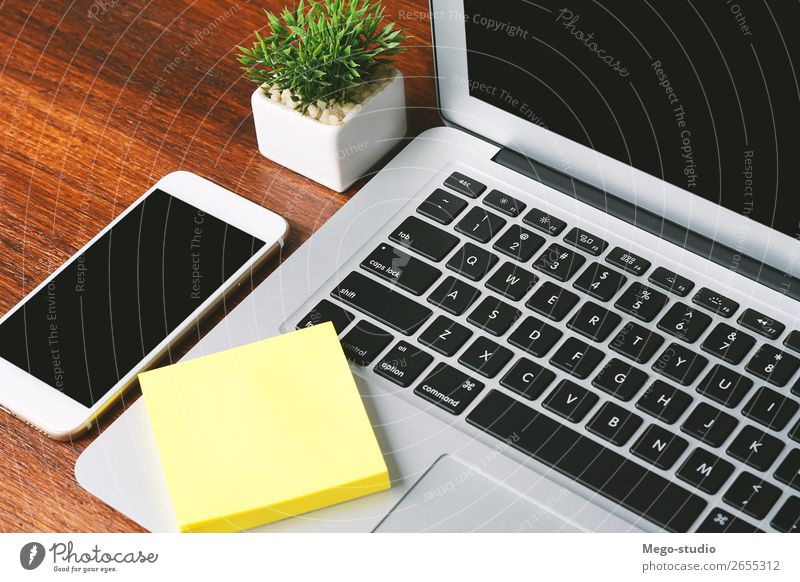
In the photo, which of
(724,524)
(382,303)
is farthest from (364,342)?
(724,524)

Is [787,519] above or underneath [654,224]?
underneath

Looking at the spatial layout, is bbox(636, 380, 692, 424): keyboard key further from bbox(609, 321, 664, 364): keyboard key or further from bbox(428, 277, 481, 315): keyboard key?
bbox(428, 277, 481, 315): keyboard key

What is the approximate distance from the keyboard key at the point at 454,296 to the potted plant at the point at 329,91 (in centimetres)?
A: 14

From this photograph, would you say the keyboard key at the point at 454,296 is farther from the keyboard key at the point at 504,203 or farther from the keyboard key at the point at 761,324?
the keyboard key at the point at 761,324

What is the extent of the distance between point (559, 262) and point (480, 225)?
6 centimetres

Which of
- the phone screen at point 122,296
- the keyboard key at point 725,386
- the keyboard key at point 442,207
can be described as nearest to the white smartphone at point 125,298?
the phone screen at point 122,296

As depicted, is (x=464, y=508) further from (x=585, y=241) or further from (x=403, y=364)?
(x=585, y=241)

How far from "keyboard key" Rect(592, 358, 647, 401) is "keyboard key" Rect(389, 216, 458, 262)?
140mm

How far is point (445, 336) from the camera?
65 centimetres

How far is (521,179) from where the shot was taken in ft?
2.46

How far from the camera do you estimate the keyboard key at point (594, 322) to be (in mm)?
650
